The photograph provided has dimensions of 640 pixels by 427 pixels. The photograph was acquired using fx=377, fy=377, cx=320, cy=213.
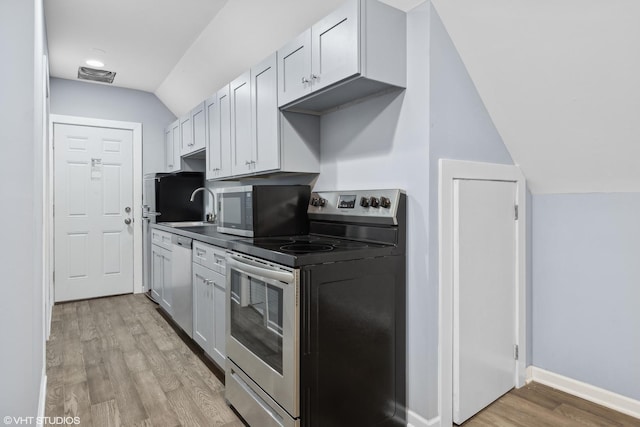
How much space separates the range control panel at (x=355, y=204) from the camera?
1934 mm

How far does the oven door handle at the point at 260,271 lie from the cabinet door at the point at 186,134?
7.63 ft

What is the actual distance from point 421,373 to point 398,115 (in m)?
1.34

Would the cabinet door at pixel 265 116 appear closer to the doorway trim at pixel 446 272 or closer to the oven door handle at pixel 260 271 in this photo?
the oven door handle at pixel 260 271

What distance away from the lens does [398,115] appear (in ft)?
6.61

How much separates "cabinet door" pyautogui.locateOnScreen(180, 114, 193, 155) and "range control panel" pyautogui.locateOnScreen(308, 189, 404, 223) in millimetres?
2119

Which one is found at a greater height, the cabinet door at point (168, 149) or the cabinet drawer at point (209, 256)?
the cabinet door at point (168, 149)

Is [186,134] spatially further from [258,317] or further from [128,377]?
[258,317]

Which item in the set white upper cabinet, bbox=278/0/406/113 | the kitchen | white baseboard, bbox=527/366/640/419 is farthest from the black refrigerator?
white baseboard, bbox=527/366/640/419

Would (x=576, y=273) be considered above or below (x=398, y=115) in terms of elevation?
below

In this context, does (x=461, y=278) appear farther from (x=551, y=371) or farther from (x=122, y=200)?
(x=122, y=200)

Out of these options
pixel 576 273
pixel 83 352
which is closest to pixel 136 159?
pixel 83 352

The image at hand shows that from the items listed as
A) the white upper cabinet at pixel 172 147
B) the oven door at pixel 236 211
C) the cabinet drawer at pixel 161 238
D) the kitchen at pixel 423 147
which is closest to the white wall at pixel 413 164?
the kitchen at pixel 423 147

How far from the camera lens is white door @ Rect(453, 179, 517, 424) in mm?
1977

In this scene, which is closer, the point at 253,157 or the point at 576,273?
the point at 576,273
